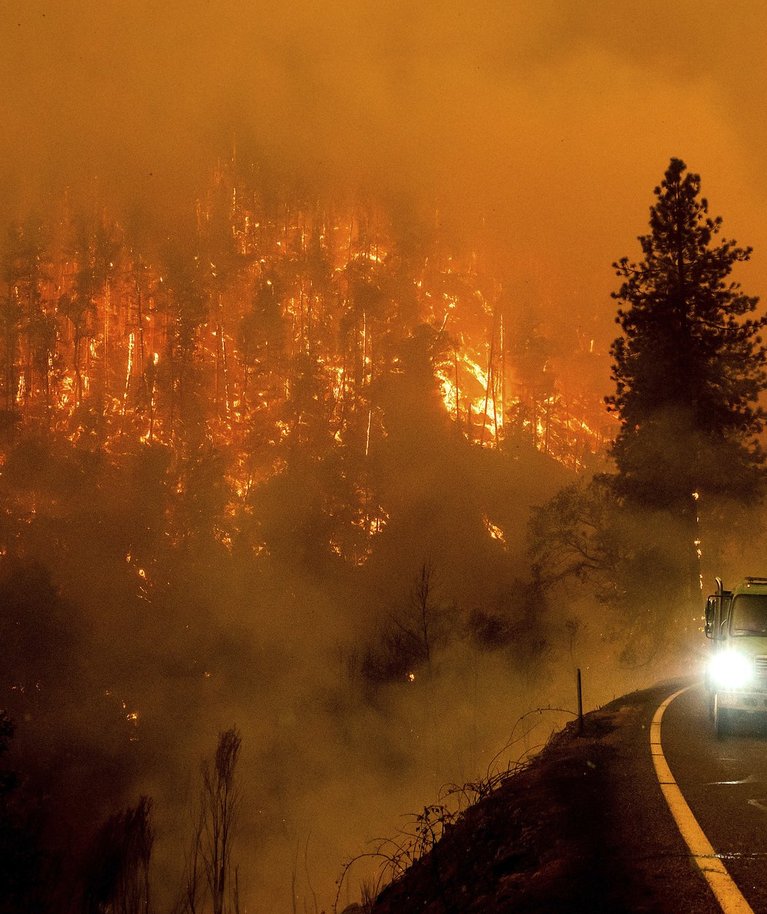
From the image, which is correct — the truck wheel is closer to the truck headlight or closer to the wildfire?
the truck headlight

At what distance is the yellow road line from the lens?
4.86 meters

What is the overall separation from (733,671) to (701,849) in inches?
224

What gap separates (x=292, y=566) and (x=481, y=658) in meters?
45.9

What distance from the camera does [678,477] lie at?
3186 centimetres

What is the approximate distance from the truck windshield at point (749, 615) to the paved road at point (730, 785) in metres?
1.27

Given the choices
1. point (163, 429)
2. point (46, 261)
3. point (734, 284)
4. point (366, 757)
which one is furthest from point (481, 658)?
point (46, 261)

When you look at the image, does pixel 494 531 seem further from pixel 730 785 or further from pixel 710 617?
pixel 730 785

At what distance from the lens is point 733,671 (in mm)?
11227

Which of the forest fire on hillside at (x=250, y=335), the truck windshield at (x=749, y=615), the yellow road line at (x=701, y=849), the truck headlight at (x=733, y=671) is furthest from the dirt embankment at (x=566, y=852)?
the forest fire on hillside at (x=250, y=335)

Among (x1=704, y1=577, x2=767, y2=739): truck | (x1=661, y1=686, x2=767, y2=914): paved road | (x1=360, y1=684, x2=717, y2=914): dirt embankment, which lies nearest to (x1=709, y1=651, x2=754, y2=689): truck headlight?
(x1=704, y1=577, x2=767, y2=739): truck

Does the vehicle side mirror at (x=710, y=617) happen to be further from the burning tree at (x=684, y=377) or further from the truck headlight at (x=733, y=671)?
the burning tree at (x=684, y=377)

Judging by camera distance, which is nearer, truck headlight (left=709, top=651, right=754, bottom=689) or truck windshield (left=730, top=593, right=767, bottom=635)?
truck headlight (left=709, top=651, right=754, bottom=689)

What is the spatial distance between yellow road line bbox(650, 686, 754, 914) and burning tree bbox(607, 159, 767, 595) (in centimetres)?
2358

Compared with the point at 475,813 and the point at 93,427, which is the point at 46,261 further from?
the point at 475,813
